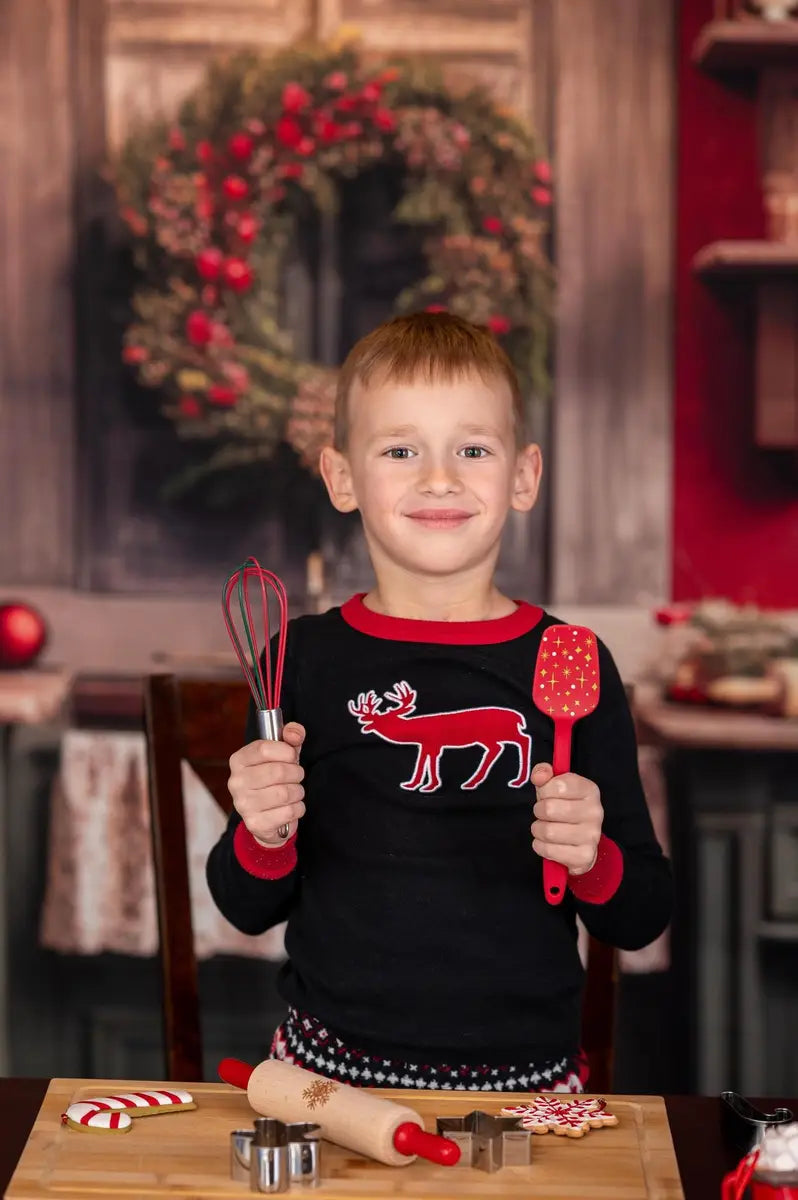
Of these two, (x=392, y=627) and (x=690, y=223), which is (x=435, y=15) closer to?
(x=690, y=223)

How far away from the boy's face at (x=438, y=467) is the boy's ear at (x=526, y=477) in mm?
62

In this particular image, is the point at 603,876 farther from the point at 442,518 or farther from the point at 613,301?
the point at 613,301

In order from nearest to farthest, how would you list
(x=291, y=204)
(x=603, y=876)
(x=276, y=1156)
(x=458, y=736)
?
1. (x=276, y=1156)
2. (x=603, y=876)
3. (x=458, y=736)
4. (x=291, y=204)

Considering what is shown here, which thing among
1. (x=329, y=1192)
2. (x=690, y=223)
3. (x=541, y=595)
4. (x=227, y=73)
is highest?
(x=227, y=73)

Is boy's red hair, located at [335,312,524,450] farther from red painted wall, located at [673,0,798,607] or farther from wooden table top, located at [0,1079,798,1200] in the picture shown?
red painted wall, located at [673,0,798,607]

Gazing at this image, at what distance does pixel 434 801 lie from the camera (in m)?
1.11

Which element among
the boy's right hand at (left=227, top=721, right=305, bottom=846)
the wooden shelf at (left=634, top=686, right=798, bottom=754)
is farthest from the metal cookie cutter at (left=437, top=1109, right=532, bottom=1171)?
the wooden shelf at (left=634, top=686, right=798, bottom=754)

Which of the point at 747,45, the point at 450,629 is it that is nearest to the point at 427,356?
the point at 450,629

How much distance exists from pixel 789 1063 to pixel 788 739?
48 cm

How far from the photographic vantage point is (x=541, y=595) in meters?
2.41

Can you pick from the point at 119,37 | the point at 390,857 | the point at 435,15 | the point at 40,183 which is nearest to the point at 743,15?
the point at 435,15

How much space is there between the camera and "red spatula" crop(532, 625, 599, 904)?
95 cm

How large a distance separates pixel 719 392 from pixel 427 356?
1362 mm

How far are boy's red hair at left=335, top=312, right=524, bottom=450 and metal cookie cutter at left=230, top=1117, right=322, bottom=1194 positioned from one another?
54cm
